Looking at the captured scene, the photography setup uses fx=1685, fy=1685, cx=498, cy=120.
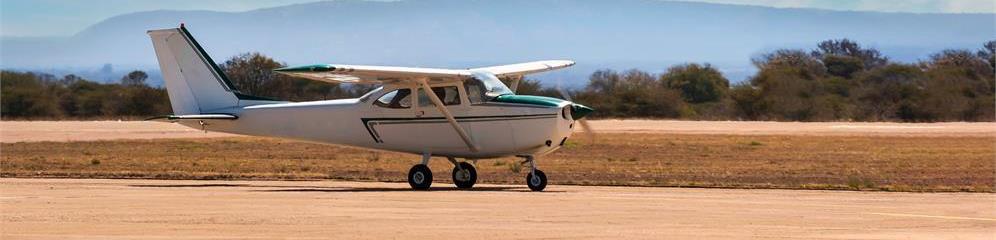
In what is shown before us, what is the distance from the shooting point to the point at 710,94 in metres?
81.9

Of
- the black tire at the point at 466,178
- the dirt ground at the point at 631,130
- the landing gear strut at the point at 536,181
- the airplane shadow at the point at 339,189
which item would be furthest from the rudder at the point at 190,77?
the dirt ground at the point at 631,130

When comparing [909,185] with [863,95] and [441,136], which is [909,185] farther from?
[863,95]

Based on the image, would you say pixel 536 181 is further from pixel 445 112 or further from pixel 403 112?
pixel 403 112

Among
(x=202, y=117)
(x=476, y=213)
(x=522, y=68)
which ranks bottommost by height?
(x=476, y=213)

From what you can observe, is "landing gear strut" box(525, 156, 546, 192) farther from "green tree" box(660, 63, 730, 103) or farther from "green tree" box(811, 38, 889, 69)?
"green tree" box(811, 38, 889, 69)

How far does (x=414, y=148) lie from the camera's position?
2431 cm

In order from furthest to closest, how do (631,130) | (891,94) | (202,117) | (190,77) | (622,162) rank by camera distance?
1. (891,94)
2. (631,130)
3. (622,162)
4. (190,77)
5. (202,117)

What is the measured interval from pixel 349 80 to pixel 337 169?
642cm

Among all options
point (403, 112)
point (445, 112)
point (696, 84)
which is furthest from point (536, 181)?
point (696, 84)

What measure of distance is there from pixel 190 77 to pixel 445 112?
15.4 ft

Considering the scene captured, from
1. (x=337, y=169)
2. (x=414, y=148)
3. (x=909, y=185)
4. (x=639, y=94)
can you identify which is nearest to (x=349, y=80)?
(x=414, y=148)

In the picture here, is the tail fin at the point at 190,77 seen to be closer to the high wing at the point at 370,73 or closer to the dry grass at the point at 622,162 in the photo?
the dry grass at the point at 622,162

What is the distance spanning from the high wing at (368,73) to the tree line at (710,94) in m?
35.6

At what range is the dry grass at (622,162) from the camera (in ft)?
89.2
